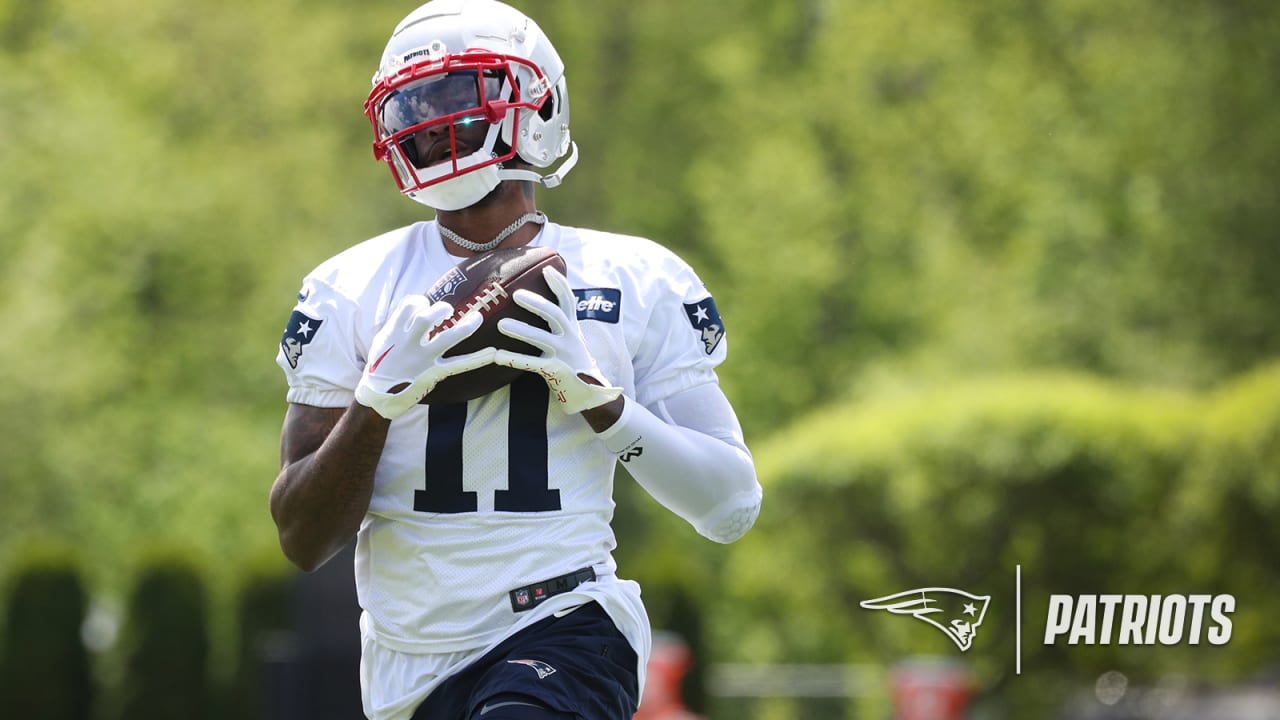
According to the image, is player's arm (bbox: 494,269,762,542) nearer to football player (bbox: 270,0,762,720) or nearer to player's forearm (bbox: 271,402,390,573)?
football player (bbox: 270,0,762,720)

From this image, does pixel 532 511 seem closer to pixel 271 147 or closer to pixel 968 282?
pixel 968 282

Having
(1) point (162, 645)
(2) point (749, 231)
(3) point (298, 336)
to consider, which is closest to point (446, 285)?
(3) point (298, 336)

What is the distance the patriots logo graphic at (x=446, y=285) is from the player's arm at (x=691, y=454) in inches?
11.8

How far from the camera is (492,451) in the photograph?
264 cm

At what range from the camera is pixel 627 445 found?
2.65 metres

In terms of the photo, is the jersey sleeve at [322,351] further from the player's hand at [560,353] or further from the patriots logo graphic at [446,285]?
the player's hand at [560,353]

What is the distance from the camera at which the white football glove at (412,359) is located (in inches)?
97.7

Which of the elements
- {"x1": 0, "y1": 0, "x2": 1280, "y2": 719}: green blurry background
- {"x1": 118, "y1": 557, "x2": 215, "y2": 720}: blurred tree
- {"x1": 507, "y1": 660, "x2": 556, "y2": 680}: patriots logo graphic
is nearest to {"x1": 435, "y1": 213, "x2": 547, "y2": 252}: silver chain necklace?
{"x1": 507, "y1": 660, "x2": 556, "y2": 680}: patriots logo graphic

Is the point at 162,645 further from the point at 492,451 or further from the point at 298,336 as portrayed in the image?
the point at 492,451

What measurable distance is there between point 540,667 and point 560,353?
1.63ft

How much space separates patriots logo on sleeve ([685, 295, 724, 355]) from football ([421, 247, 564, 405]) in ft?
0.98

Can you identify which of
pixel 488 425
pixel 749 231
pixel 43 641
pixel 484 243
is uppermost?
pixel 749 231

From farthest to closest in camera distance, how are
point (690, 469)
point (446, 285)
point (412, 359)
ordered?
point (690, 469)
point (446, 285)
point (412, 359)

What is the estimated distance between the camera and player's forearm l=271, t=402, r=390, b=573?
2.56m
